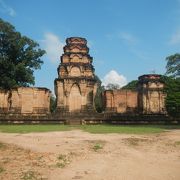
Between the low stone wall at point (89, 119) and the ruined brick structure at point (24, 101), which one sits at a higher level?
the ruined brick structure at point (24, 101)

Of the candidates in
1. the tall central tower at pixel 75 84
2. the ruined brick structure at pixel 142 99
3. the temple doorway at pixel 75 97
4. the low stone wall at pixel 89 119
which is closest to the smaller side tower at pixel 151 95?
the ruined brick structure at pixel 142 99

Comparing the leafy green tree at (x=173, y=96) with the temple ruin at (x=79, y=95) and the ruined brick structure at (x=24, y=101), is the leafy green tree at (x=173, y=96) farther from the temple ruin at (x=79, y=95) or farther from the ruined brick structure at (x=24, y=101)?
the ruined brick structure at (x=24, y=101)

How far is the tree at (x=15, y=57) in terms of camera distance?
27.3 meters

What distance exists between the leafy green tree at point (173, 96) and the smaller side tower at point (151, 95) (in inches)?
63.1

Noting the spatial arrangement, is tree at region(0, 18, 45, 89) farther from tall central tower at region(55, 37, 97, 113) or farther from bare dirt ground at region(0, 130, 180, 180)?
bare dirt ground at region(0, 130, 180, 180)

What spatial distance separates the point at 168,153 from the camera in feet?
39.8

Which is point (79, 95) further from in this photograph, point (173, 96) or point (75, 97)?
point (173, 96)

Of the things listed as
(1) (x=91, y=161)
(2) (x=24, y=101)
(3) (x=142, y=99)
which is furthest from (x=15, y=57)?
(1) (x=91, y=161)

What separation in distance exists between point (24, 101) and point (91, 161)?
2882cm

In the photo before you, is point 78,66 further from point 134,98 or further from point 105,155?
point 105,155

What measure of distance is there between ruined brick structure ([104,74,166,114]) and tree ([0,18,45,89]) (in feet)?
31.0

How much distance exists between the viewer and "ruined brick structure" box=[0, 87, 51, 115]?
123ft

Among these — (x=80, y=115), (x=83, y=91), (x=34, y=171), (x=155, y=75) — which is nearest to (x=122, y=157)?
(x=34, y=171)

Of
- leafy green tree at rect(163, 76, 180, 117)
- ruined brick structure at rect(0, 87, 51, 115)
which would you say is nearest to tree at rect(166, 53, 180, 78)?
leafy green tree at rect(163, 76, 180, 117)
